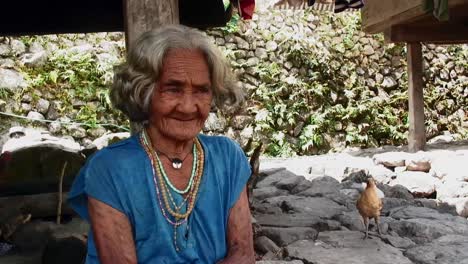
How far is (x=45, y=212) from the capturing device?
12.8 feet

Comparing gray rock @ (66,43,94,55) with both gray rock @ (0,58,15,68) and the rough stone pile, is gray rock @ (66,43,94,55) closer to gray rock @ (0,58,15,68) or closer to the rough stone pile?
gray rock @ (0,58,15,68)

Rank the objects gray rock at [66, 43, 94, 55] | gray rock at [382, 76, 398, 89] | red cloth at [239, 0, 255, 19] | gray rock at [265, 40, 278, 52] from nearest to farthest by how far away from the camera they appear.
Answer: red cloth at [239, 0, 255, 19] → gray rock at [66, 43, 94, 55] → gray rock at [265, 40, 278, 52] → gray rock at [382, 76, 398, 89]

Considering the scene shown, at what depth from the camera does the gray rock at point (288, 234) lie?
12.5 ft

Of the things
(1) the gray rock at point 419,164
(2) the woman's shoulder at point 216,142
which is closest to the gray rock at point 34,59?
(1) the gray rock at point 419,164

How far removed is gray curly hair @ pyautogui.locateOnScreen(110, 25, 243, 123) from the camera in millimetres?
1772

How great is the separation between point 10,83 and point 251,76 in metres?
5.10

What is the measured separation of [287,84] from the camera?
474 inches

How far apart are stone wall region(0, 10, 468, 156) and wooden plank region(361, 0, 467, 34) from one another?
328 centimetres

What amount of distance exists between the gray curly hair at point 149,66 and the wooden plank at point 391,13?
523 centimetres

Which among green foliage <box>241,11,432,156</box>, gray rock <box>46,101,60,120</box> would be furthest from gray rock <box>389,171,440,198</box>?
gray rock <box>46,101,60,120</box>

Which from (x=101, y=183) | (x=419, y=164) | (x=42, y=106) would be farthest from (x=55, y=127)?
(x=101, y=183)

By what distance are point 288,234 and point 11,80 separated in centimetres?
759

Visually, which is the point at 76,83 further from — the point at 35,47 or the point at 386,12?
the point at 386,12

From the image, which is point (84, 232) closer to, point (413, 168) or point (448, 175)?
point (448, 175)
